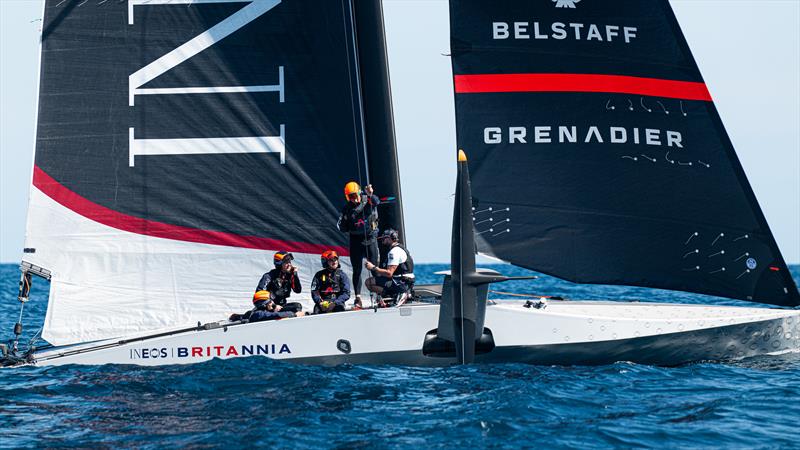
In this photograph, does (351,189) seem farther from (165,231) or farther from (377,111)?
(165,231)

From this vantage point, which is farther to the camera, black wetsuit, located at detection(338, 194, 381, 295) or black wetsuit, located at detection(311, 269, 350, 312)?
black wetsuit, located at detection(338, 194, 381, 295)

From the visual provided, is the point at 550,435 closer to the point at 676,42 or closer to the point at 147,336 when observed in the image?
the point at 147,336

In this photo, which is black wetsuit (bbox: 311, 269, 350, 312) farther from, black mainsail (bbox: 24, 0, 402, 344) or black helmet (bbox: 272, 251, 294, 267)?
black mainsail (bbox: 24, 0, 402, 344)

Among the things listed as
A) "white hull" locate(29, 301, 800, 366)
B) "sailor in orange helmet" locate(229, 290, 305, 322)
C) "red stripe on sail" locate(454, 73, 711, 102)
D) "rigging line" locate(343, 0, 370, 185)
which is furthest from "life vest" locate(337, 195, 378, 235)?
"red stripe on sail" locate(454, 73, 711, 102)

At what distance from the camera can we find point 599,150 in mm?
12133

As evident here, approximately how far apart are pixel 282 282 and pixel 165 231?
1.69 metres

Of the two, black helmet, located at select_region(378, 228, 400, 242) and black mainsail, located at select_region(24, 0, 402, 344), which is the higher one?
black mainsail, located at select_region(24, 0, 402, 344)

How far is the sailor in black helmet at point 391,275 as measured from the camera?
37.6 ft

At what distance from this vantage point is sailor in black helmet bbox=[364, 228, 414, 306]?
11461 mm

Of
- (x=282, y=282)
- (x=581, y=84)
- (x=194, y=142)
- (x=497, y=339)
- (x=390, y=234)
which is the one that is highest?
(x=581, y=84)

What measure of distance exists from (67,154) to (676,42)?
7.32 m

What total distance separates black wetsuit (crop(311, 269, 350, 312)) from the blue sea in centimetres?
96

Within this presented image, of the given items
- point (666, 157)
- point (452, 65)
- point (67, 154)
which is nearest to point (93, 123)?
point (67, 154)

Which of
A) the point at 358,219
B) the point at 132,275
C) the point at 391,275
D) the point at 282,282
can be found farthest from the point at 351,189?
the point at 132,275
